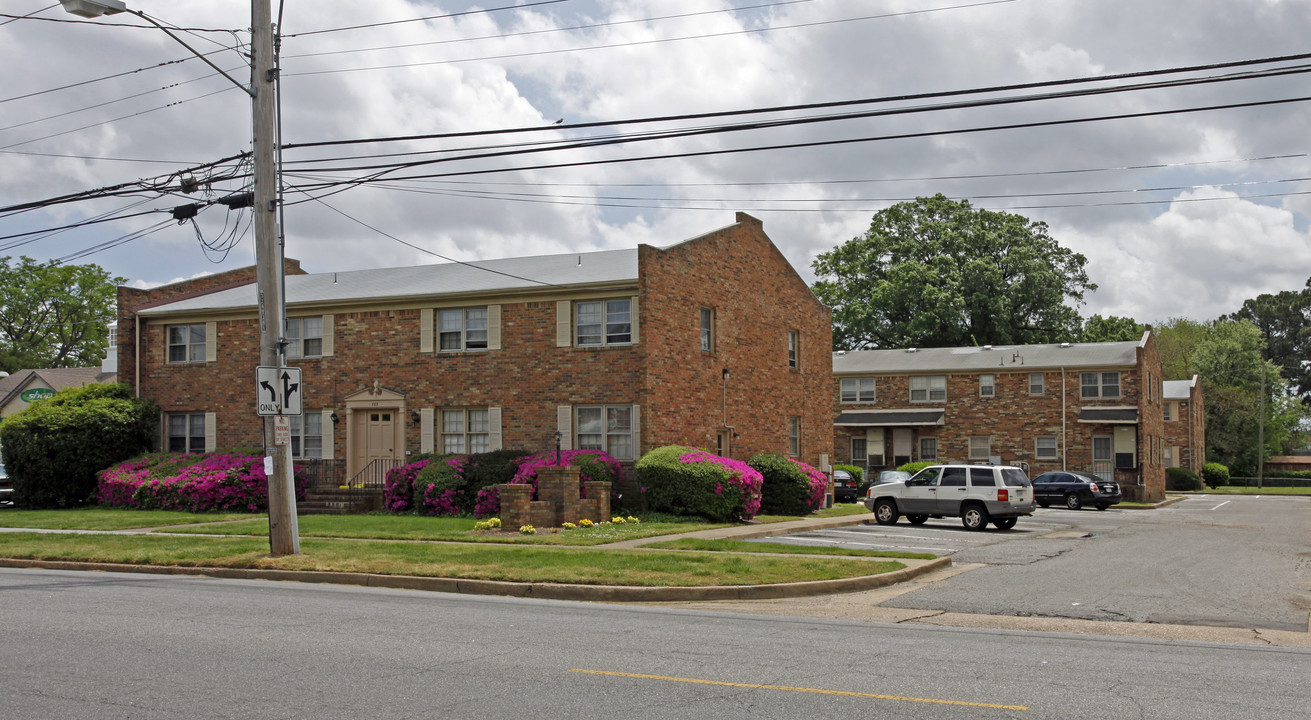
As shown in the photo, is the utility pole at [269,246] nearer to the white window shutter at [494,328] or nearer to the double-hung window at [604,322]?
the double-hung window at [604,322]

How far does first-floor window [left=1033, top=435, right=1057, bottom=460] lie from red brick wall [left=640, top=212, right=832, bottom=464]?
18451 mm

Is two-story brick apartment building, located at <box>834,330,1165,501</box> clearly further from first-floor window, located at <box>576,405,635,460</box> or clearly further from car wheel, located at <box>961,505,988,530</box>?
first-floor window, located at <box>576,405,635,460</box>

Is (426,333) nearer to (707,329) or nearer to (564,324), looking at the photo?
(564,324)

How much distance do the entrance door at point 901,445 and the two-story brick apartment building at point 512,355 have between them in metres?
19.3

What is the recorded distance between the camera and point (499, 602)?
12.7 m

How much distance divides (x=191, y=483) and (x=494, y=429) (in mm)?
8208

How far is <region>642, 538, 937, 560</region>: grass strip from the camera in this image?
1755cm

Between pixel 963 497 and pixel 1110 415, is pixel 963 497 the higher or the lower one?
the lower one

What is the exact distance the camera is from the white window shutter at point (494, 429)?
2730cm

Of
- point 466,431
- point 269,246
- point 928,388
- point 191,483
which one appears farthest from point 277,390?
point 928,388

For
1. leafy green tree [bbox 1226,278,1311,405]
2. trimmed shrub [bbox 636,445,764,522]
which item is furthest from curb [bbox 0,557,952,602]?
leafy green tree [bbox 1226,278,1311,405]

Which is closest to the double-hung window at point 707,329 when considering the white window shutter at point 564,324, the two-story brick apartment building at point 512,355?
the two-story brick apartment building at point 512,355

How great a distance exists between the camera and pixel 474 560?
52.2 feet

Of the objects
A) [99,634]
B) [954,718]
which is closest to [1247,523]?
[954,718]
